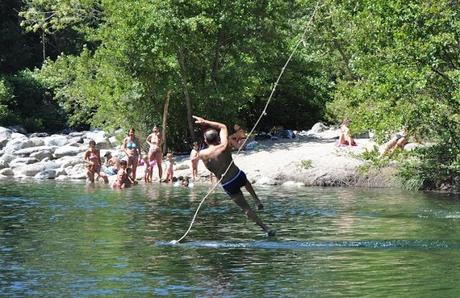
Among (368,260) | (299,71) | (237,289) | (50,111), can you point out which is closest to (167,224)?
(368,260)

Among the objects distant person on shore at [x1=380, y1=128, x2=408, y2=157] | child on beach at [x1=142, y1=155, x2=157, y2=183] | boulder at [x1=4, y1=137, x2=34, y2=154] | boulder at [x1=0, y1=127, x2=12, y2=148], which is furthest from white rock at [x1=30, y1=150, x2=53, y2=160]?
distant person on shore at [x1=380, y1=128, x2=408, y2=157]

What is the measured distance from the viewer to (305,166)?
29781 millimetres

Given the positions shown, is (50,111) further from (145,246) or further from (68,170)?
(145,246)

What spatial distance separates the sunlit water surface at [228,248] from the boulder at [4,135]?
1678 cm

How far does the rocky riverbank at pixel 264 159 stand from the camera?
29062mm

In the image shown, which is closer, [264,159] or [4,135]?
[264,159]

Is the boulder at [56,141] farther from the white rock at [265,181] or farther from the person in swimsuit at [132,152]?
the white rock at [265,181]

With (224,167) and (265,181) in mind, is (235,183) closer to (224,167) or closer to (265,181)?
(224,167)

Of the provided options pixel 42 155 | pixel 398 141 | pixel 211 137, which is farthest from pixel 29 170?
pixel 211 137

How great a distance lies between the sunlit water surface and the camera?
11.7 meters

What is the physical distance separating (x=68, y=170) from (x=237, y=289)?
23.6 meters

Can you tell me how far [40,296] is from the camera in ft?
36.6

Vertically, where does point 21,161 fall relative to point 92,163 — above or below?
below

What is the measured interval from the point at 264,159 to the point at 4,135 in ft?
44.8
